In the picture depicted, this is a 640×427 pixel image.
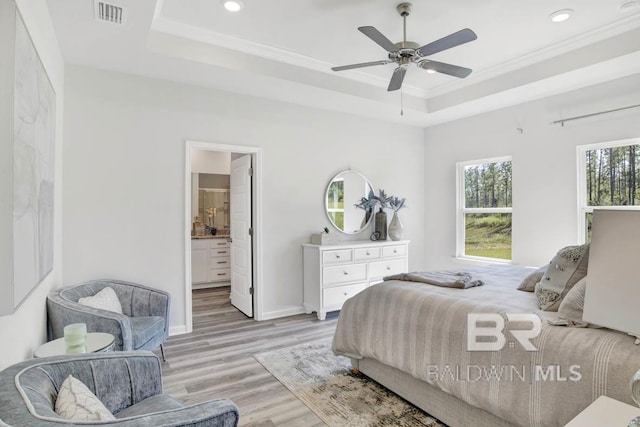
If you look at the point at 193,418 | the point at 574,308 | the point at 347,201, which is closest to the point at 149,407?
the point at 193,418

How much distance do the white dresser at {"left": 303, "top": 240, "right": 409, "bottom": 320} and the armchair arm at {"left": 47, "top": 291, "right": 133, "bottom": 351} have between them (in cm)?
232

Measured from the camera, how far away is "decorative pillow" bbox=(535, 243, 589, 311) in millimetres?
1937

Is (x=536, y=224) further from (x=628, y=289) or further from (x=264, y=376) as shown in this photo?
(x=628, y=289)

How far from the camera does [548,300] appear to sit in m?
1.97

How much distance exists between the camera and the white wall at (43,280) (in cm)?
165

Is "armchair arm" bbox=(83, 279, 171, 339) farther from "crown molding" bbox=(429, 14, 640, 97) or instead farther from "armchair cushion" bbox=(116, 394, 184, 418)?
"crown molding" bbox=(429, 14, 640, 97)

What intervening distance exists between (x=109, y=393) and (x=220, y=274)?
187 inches

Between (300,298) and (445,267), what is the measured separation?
2313 millimetres

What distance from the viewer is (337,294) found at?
14.5 feet

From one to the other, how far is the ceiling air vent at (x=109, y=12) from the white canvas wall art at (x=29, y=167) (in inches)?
25.6

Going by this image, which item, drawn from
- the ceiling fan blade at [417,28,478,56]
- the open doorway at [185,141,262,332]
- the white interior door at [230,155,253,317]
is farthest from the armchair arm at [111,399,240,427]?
the white interior door at [230,155,253,317]

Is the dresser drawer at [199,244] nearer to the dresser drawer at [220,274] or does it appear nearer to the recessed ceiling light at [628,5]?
the dresser drawer at [220,274]

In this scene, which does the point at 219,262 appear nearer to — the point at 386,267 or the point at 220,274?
the point at 220,274

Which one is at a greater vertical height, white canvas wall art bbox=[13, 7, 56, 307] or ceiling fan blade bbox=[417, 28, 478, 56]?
ceiling fan blade bbox=[417, 28, 478, 56]
